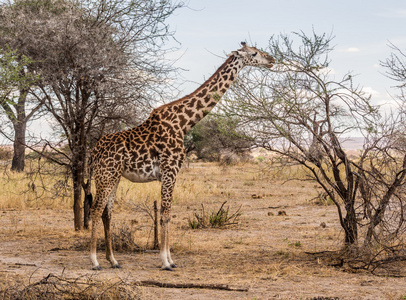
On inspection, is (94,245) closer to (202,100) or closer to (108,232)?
(108,232)

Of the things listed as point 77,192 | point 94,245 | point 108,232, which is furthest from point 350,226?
point 77,192

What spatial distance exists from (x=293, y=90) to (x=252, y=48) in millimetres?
1288

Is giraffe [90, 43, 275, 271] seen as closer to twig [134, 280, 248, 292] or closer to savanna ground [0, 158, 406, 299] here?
savanna ground [0, 158, 406, 299]

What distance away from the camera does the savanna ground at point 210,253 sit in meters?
6.80

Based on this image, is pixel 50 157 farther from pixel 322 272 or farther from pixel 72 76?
pixel 322 272

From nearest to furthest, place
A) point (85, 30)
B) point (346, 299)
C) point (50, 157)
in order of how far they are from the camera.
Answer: point (346, 299) → point (85, 30) → point (50, 157)

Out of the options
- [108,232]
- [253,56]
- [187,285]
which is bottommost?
[187,285]

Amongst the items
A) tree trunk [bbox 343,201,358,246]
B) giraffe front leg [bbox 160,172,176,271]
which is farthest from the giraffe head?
tree trunk [bbox 343,201,358,246]

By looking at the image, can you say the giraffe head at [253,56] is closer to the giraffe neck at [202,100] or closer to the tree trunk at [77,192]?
the giraffe neck at [202,100]

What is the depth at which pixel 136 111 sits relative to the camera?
477 inches

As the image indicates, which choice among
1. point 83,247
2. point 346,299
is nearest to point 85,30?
point 83,247

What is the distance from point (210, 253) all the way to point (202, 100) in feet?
8.54

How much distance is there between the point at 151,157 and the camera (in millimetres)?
8562

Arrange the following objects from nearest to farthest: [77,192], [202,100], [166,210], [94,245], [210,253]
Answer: [94,245], [166,210], [202,100], [210,253], [77,192]
